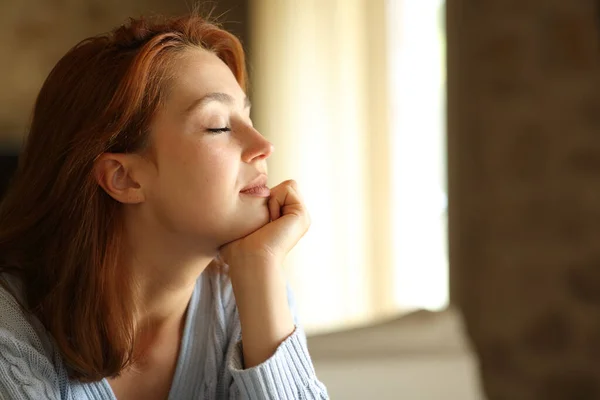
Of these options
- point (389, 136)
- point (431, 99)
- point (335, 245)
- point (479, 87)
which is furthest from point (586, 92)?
point (335, 245)

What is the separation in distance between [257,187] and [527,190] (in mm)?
2217

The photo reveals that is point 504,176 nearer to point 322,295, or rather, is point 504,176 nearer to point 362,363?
point 322,295

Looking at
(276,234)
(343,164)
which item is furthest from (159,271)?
(343,164)

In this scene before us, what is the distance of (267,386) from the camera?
3.62ft

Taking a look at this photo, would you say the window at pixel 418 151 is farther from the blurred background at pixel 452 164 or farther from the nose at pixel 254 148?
the nose at pixel 254 148

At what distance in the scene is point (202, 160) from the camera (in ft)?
3.62

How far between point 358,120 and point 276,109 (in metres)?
0.42

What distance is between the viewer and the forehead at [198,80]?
1121 millimetres

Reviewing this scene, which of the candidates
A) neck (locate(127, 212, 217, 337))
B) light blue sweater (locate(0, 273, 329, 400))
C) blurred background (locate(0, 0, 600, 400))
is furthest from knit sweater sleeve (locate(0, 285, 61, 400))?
blurred background (locate(0, 0, 600, 400))

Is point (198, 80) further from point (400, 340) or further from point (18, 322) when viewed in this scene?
point (400, 340)

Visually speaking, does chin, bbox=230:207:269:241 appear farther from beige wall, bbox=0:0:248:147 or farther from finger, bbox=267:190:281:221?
beige wall, bbox=0:0:248:147

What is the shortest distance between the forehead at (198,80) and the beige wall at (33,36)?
265 centimetres

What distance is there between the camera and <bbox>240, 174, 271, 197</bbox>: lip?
114 centimetres

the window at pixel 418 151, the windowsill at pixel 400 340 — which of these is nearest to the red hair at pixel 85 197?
the windowsill at pixel 400 340
